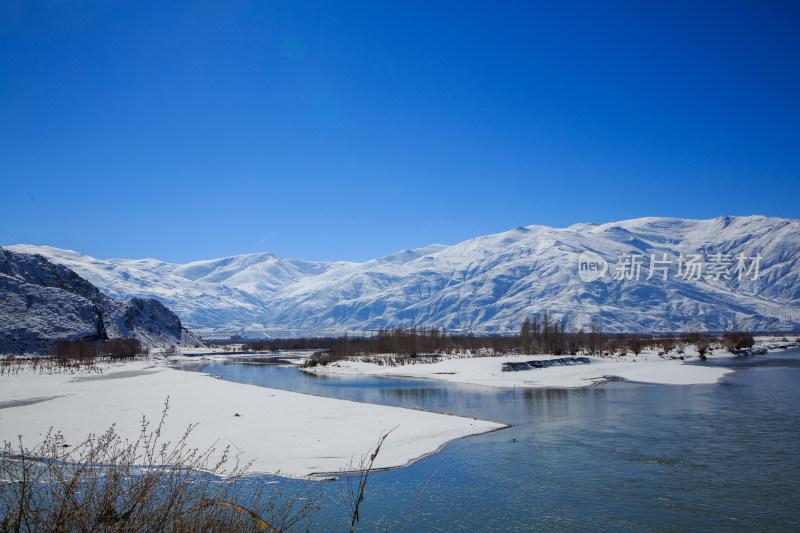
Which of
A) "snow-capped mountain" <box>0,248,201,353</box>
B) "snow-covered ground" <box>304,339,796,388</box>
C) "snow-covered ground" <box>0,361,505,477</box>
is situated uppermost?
"snow-capped mountain" <box>0,248,201,353</box>

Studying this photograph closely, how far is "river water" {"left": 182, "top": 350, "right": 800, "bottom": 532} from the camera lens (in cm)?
1244

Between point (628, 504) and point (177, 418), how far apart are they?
18.7 m

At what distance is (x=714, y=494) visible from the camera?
14.0 meters

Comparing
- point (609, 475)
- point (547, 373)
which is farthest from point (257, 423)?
point (547, 373)

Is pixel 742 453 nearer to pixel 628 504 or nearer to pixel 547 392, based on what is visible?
pixel 628 504

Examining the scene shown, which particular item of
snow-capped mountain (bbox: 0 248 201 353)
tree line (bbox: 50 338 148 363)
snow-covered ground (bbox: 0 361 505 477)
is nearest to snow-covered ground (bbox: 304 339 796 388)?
snow-covered ground (bbox: 0 361 505 477)

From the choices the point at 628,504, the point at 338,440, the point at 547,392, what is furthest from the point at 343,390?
the point at 628,504

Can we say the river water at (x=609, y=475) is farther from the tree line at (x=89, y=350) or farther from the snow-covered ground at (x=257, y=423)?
the tree line at (x=89, y=350)

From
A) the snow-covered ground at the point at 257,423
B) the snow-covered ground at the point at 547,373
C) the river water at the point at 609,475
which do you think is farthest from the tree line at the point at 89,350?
the river water at the point at 609,475

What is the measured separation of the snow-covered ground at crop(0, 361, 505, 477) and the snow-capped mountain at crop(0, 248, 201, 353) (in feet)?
161

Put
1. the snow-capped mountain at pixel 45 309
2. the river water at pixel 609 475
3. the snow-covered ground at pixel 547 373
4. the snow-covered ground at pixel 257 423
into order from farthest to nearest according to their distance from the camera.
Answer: the snow-capped mountain at pixel 45 309
the snow-covered ground at pixel 547 373
the snow-covered ground at pixel 257 423
the river water at pixel 609 475

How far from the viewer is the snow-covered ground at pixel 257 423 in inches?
A: 682

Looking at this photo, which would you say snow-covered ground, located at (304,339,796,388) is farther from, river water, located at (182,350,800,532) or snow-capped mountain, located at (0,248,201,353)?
snow-capped mountain, located at (0,248,201,353)

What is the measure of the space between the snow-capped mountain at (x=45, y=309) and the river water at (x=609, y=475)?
73.3 meters
